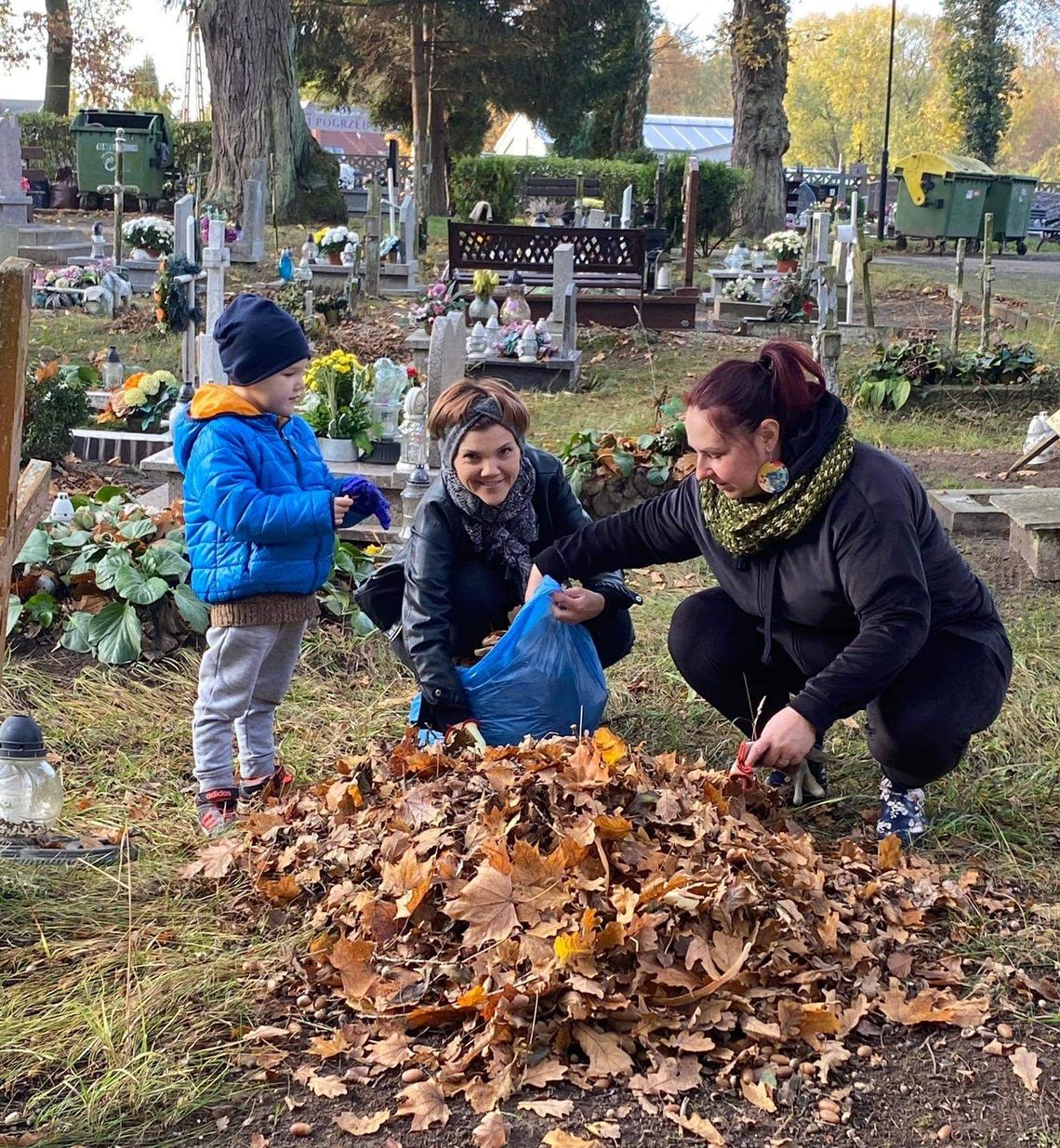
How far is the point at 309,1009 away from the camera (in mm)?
2496

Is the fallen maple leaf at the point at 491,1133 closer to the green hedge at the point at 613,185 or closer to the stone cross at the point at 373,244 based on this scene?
the stone cross at the point at 373,244

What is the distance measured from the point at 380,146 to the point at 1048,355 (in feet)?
175

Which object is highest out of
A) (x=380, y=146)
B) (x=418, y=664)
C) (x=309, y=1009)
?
(x=380, y=146)

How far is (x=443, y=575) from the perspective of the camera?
3.64 meters

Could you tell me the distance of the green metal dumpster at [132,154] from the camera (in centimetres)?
2420

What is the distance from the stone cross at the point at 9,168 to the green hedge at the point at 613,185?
9.96 m

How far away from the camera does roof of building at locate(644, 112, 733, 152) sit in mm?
51375

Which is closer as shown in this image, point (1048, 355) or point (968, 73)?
point (1048, 355)

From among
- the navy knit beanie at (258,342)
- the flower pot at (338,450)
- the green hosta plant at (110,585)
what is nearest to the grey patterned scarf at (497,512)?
the navy knit beanie at (258,342)

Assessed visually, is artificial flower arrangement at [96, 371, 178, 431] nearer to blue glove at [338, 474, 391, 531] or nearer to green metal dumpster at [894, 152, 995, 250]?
blue glove at [338, 474, 391, 531]

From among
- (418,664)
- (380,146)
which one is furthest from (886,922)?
(380,146)

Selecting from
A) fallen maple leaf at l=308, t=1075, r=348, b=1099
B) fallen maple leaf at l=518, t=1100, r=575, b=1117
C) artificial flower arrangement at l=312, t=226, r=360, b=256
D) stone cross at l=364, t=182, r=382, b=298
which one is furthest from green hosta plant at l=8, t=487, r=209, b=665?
stone cross at l=364, t=182, r=382, b=298

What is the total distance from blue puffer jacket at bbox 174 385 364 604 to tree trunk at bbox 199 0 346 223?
17778 mm

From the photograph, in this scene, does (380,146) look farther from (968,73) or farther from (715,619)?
(715,619)
